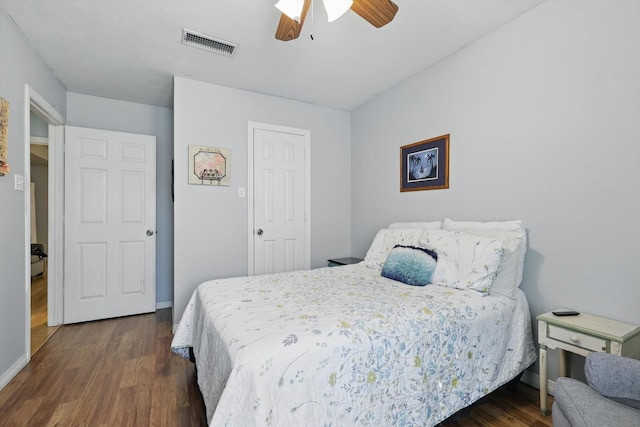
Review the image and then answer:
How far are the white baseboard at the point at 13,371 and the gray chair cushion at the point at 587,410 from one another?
319 cm

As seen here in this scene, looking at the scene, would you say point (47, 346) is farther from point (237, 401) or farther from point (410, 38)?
point (410, 38)

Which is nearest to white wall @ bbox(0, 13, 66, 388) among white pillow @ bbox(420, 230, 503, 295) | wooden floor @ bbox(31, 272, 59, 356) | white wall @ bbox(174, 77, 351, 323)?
wooden floor @ bbox(31, 272, 59, 356)

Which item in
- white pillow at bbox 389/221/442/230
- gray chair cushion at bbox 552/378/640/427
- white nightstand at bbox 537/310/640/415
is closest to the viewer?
gray chair cushion at bbox 552/378/640/427

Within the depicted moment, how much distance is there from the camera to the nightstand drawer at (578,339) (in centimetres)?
151

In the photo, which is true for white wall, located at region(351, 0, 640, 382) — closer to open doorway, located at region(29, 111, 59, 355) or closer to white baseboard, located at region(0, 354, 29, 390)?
white baseboard, located at region(0, 354, 29, 390)

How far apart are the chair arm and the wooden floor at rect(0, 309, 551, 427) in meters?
0.65

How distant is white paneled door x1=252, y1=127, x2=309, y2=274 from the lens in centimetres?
342

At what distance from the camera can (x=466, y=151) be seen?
2496mm

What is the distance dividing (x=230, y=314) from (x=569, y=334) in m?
1.83

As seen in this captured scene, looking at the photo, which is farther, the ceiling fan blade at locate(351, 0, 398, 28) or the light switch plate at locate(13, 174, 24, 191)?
the light switch plate at locate(13, 174, 24, 191)

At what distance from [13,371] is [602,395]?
349 cm

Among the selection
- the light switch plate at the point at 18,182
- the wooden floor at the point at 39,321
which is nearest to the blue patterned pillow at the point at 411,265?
the light switch plate at the point at 18,182

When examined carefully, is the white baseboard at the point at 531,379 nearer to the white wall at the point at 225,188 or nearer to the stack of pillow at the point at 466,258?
the stack of pillow at the point at 466,258

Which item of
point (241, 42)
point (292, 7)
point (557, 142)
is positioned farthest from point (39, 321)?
point (557, 142)
